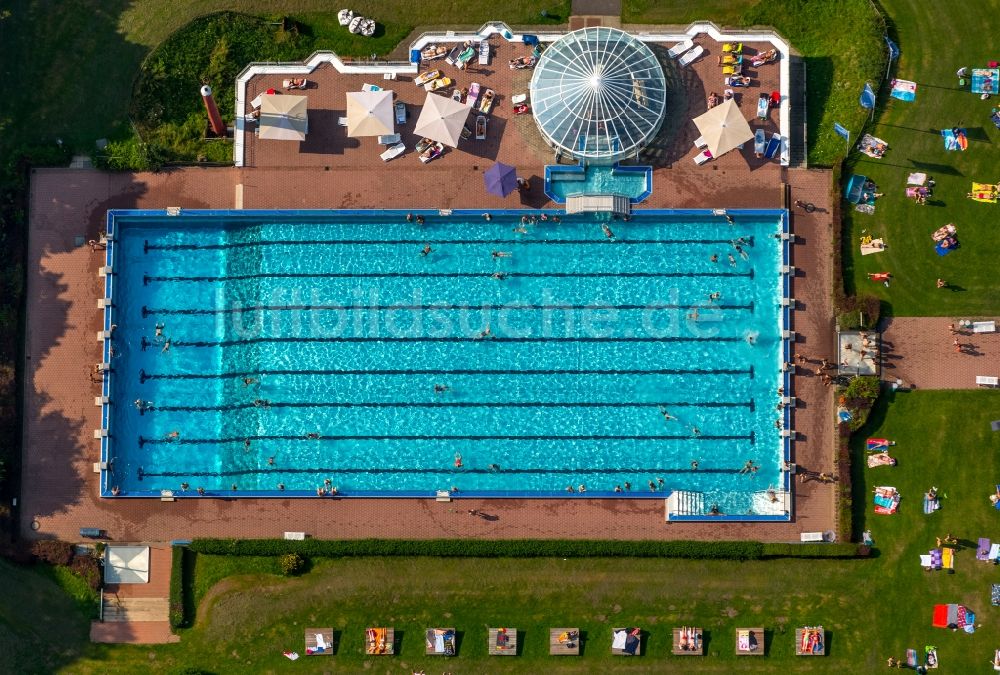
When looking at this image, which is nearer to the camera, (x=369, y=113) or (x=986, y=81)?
(x=369, y=113)

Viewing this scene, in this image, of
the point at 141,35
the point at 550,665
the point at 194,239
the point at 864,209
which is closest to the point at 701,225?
the point at 864,209

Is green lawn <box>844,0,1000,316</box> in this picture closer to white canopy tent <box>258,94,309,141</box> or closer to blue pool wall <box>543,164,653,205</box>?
blue pool wall <box>543,164,653,205</box>

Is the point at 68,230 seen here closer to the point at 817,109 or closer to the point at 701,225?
the point at 701,225

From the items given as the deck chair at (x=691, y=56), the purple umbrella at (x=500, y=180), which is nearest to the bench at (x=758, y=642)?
the purple umbrella at (x=500, y=180)

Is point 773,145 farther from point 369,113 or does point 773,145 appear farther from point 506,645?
point 506,645

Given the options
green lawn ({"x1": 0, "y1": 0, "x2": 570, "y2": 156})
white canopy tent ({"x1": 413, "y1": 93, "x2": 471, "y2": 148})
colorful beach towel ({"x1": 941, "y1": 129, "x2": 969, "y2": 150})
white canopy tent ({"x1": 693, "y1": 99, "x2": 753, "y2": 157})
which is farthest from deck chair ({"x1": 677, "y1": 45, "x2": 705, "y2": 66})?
colorful beach towel ({"x1": 941, "y1": 129, "x2": 969, "y2": 150})

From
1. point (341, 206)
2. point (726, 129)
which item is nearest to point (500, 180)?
point (341, 206)

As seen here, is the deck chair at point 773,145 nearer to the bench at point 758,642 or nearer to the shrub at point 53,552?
the bench at point 758,642
